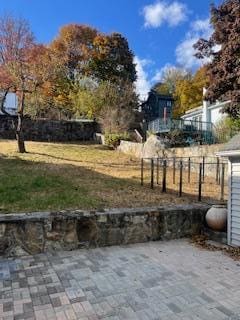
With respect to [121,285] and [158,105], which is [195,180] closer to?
[121,285]

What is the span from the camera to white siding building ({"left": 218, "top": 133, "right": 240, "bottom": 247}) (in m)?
5.89

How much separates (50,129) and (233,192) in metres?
20.1

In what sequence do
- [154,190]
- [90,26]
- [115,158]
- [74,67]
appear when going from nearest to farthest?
[154,190] < [115,158] < [74,67] < [90,26]

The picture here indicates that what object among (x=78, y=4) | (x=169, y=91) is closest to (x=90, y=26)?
(x=169, y=91)

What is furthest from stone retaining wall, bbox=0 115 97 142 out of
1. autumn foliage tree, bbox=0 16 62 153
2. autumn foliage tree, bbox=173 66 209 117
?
autumn foliage tree, bbox=173 66 209 117

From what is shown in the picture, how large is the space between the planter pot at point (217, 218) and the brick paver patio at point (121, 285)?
828mm

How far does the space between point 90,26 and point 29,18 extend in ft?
63.2

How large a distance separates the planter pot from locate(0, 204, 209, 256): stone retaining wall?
0.96 ft

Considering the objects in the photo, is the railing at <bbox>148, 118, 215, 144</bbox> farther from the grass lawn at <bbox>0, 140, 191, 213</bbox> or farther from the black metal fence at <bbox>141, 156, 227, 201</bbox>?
the grass lawn at <bbox>0, 140, 191, 213</bbox>

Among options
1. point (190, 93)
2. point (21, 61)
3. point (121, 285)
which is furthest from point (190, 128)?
point (121, 285)

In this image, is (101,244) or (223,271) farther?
(101,244)

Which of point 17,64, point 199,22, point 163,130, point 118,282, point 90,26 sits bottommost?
point 118,282

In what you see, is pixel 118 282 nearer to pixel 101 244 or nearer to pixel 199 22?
pixel 101 244

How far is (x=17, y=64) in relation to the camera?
46.8ft
